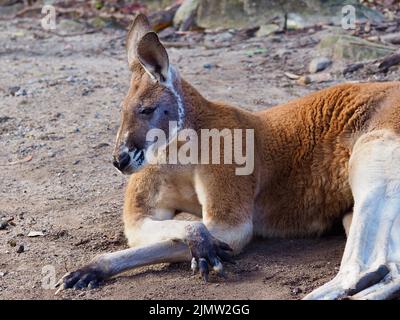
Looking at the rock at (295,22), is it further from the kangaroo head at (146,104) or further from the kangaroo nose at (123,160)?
the kangaroo nose at (123,160)

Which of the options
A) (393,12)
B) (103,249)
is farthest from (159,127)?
(393,12)

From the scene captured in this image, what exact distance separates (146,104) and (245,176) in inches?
22.7

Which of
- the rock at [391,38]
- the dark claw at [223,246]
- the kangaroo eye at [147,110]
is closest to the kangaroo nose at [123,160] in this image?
the kangaroo eye at [147,110]

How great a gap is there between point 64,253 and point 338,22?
A: 5.10 metres

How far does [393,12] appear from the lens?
909 cm

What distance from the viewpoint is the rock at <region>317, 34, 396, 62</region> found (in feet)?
24.7

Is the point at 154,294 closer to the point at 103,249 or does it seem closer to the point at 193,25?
the point at 103,249

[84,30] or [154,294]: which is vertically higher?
[84,30]

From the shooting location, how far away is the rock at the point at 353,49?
7.53 metres

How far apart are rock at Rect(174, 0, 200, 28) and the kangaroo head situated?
16.8 ft

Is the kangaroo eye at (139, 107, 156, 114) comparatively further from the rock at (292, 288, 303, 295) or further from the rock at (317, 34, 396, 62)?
the rock at (317, 34, 396, 62)

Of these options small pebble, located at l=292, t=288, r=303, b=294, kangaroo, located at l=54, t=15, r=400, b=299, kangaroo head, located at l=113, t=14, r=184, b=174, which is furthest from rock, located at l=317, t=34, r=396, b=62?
small pebble, located at l=292, t=288, r=303, b=294

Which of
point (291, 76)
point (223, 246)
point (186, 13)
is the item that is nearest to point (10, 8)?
point (186, 13)

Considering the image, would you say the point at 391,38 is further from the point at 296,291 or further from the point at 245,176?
the point at 296,291
